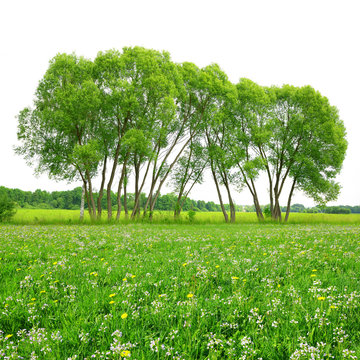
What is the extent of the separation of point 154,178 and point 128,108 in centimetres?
911

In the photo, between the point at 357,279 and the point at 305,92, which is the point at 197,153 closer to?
the point at 305,92

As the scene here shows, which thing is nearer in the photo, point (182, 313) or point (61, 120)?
point (182, 313)

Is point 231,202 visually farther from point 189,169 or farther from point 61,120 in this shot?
point 61,120

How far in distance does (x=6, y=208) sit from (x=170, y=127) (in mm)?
21229

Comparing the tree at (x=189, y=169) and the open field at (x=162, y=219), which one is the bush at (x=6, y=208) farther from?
the tree at (x=189, y=169)

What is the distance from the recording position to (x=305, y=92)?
34.7m

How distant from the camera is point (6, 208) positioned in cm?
2620

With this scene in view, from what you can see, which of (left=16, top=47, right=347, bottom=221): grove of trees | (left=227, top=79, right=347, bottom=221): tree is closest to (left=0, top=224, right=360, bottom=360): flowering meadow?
(left=16, top=47, right=347, bottom=221): grove of trees

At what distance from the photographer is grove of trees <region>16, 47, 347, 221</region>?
85.7ft

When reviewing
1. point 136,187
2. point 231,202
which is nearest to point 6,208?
point 136,187

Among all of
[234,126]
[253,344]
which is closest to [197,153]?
[234,126]

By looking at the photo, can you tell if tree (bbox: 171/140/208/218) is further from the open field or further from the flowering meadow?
the flowering meadow

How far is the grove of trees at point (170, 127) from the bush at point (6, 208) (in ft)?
15.3

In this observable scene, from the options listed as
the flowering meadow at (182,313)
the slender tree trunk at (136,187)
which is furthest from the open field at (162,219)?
the flowering meadow at (182,313)
